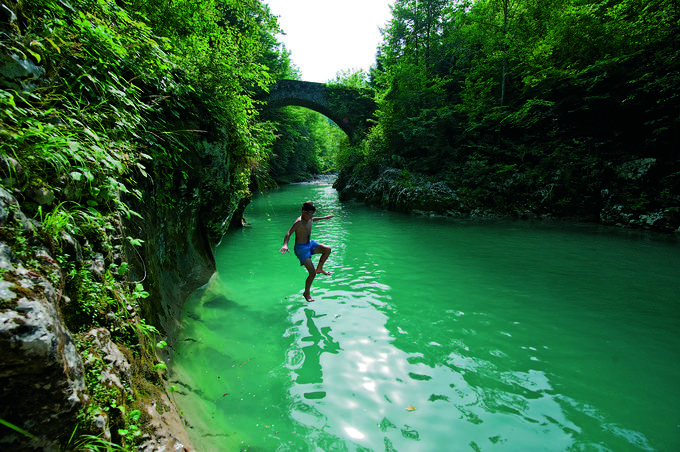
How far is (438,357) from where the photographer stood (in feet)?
11.5

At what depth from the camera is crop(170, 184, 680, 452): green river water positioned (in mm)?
2500

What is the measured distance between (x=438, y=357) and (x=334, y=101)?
77.5 feet

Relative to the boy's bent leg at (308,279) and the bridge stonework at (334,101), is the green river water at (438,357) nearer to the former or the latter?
the boy's bent leg at (308,279)

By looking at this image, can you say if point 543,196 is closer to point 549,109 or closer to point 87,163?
point 549,109

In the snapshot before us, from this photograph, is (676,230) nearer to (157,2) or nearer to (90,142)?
(90,142)

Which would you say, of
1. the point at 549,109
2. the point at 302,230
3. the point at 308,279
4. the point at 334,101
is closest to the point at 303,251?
the point at 302,230

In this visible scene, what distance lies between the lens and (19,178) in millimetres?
1790

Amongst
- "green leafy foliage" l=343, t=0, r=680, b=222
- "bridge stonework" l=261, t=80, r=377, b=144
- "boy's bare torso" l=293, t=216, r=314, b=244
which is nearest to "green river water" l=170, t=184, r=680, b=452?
"boy's bare torso" l=293, t=216, r=314, b=244

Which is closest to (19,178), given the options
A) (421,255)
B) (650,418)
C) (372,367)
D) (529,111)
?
(372,367)

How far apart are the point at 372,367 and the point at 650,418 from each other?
2498 mm

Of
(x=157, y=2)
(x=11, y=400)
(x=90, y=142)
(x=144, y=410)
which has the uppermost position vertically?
(x=157, y=2)

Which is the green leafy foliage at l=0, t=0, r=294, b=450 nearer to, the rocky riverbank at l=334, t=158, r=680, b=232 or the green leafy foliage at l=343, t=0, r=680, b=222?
the rocky riverbank at l=334, t=158, r=680, b=232

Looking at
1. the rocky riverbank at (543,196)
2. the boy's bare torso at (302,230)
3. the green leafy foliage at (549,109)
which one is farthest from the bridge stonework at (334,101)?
the boy's bare torso at (302,230)

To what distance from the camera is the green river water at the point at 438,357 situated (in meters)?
2.50
